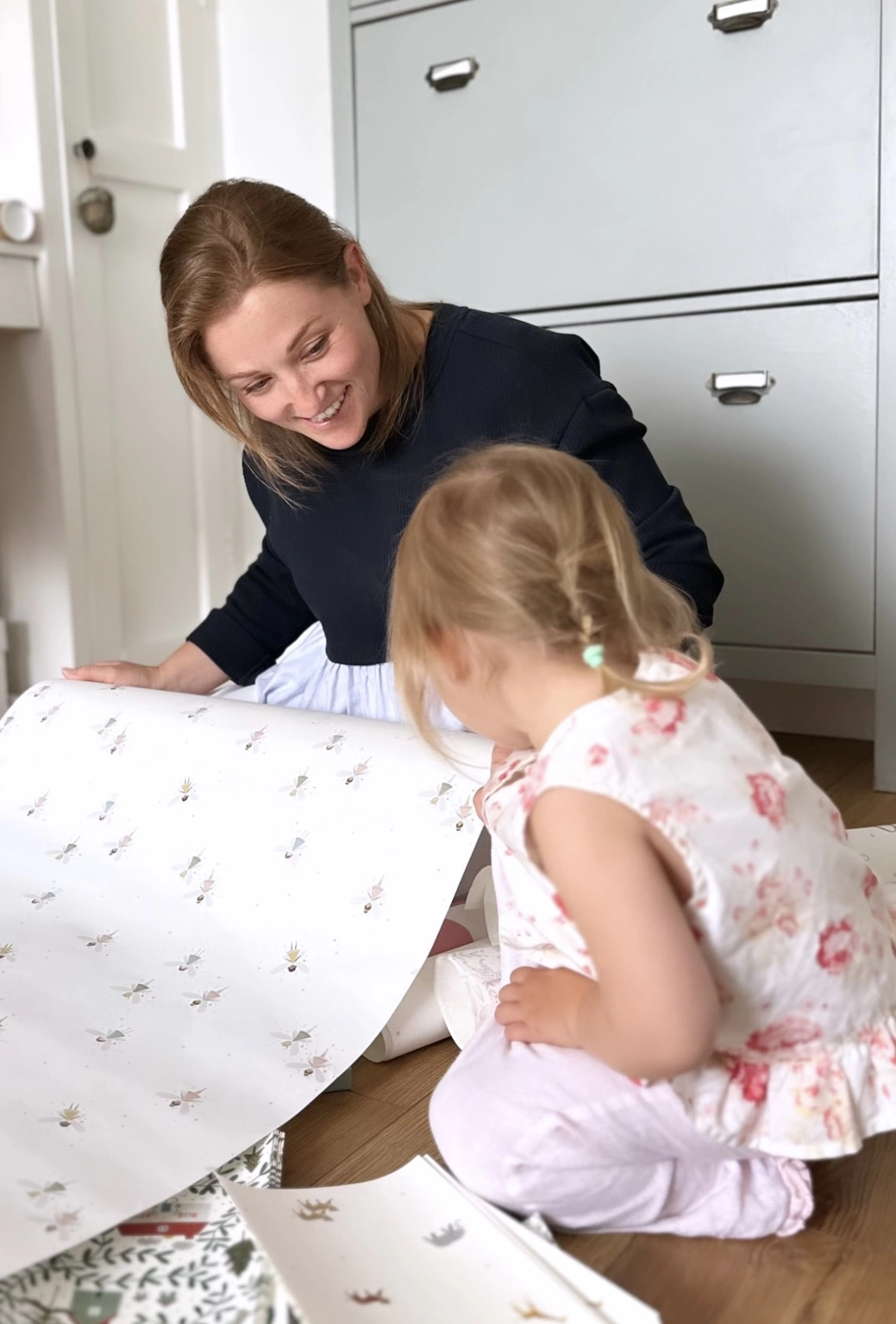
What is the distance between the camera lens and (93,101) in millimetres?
1942

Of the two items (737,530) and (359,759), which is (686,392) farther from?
(359,759)

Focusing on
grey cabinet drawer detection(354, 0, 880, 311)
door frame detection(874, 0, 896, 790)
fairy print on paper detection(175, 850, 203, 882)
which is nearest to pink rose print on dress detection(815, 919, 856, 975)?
fairy print on paper detection(175, 850, 203, 882)

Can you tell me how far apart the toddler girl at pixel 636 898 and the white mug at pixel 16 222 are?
1358 mm

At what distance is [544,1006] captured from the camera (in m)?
0.72

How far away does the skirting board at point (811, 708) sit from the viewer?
1777 millimetres

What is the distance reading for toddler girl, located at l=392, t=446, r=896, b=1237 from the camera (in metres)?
0.61

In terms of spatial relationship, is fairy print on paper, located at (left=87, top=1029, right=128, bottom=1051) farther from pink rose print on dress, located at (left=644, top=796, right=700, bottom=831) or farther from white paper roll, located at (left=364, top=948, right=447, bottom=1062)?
pink rose print on dress, located at (left=644, top=796, right=700, bottom=831)

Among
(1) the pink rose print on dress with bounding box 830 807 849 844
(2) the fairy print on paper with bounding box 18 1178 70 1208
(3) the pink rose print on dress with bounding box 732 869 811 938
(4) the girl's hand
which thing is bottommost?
(2) the fairy print on paper with bounding box 18 1178 70 1208

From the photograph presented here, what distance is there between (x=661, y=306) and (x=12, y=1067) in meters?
1.11

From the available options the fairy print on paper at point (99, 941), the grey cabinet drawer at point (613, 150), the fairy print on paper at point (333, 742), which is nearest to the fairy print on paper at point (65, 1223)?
the fairy print on paper at point (99, 941)

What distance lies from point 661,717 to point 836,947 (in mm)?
155

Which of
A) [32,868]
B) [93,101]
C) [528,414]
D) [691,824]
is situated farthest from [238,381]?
[93,101]

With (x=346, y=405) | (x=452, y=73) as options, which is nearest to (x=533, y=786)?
(x=346, y=405)

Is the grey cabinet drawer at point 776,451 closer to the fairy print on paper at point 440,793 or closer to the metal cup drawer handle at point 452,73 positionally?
the metal cup drawer handle at point 452,73
